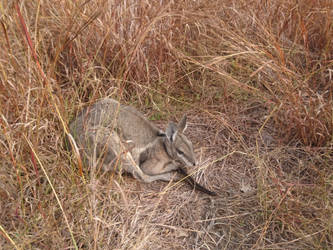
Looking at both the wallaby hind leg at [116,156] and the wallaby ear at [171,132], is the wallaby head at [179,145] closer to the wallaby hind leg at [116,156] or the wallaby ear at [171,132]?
the wallaby ear at [171,132]

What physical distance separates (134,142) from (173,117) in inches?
29.3

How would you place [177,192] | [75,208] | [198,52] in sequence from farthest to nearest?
1. [198,52]
2. [177,192]
3. [75,208]

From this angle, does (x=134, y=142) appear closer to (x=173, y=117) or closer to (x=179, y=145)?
(x=179, y=145)

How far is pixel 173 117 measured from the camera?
13.1 ft

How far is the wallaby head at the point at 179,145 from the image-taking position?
11.0ft

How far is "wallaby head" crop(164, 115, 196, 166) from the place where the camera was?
11.0 ft

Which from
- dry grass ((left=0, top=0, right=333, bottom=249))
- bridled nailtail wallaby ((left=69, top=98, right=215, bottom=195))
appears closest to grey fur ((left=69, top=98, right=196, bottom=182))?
bridled nailtail wallaby ((left=69, top=98, right=215, bottom=195))

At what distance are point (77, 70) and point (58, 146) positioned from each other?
1.08 metres

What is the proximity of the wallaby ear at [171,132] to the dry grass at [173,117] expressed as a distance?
0.40 meters

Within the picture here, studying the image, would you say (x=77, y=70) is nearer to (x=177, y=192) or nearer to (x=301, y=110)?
(x=177, y=192)

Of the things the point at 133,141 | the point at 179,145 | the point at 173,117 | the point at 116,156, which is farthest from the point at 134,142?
the point at 173,117

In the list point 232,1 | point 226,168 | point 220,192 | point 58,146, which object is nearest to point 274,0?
point 232,1

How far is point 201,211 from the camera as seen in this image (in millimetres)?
3074

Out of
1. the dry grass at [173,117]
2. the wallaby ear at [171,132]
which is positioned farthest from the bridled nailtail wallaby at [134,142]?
the dry grass at [173,117]
